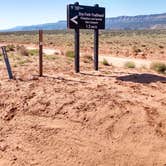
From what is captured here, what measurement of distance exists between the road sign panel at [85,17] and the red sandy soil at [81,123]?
277 cm

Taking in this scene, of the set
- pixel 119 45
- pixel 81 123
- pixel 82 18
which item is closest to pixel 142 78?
pixel 82 18

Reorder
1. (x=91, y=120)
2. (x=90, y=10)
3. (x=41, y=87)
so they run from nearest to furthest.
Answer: (x=91, y=120), (x=41, y=87), (x=90, y=10)

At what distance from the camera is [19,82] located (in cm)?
1053

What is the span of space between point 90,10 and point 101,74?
2.31 meters

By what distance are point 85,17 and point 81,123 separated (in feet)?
18.6

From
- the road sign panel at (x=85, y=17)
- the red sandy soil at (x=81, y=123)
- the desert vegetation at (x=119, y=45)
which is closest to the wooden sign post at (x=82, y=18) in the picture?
the road sign panel at (x=85, y=17)

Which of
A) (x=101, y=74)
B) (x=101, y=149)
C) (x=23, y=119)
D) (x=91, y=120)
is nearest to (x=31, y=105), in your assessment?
(x=23, y=119)

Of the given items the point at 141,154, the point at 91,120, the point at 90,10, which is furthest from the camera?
the point at 90,10

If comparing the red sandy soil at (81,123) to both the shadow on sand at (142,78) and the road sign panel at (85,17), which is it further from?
the road sign panel at (85,17)

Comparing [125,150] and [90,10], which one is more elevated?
[90,10]

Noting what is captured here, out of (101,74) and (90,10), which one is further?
(90,10)

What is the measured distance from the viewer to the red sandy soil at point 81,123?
729cm

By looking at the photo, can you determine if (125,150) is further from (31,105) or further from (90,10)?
(90,10)

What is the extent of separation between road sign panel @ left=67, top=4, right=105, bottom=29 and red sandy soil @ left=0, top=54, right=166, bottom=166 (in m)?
2.77
